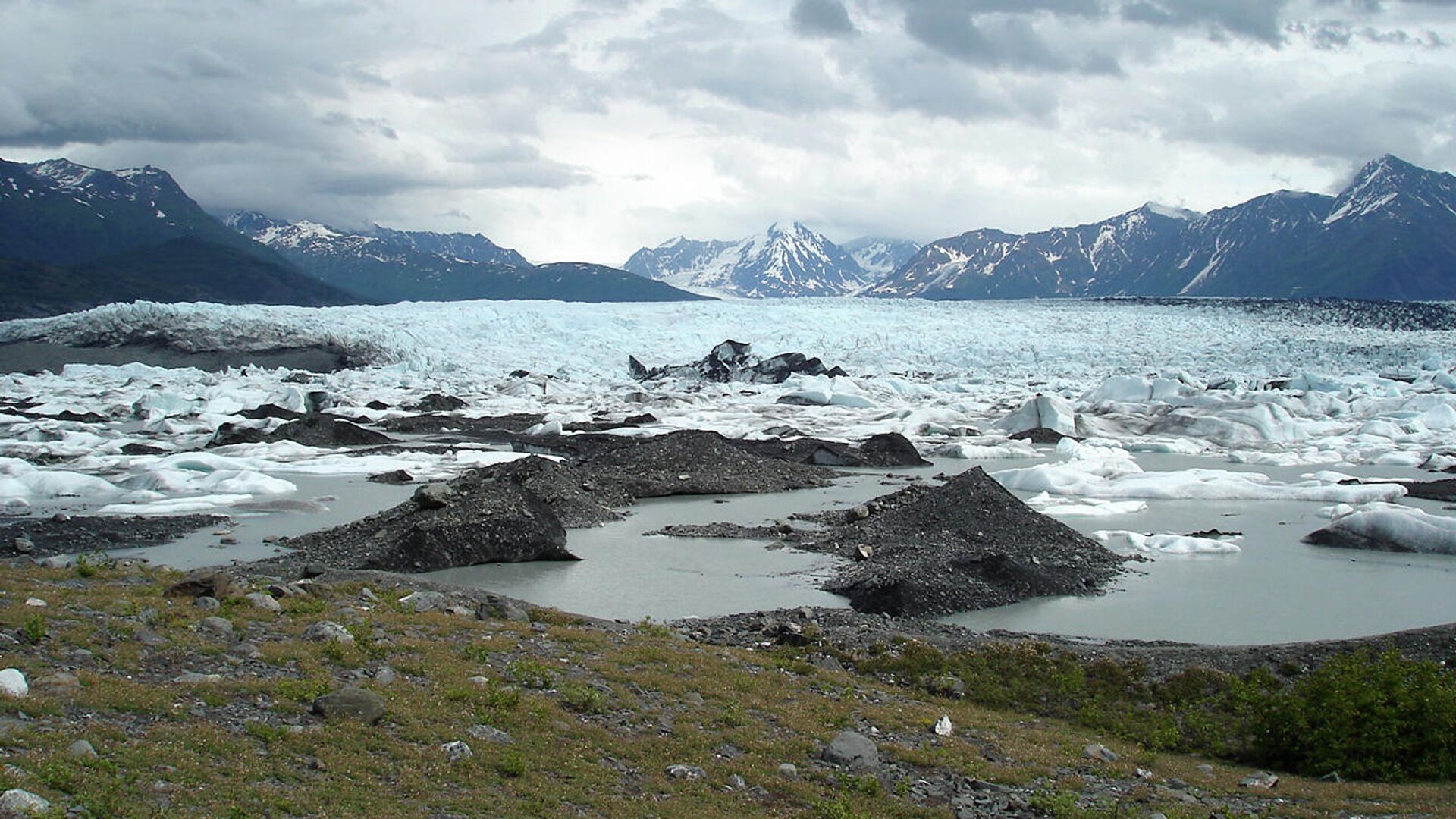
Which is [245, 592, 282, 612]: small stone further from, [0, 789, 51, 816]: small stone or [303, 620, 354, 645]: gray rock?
[0, 789, 51, 816]: small stone

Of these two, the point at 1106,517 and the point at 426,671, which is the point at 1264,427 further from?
the point at 426,671

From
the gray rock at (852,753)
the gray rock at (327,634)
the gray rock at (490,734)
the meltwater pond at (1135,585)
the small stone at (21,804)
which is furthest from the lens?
the meltwater pond at (1135,585)

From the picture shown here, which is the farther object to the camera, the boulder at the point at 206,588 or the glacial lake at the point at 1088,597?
the glacial lake at the point at 1088,597

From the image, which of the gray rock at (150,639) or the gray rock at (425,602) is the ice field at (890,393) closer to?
the gray rock at (425,602)

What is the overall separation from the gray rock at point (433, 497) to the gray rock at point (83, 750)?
1150 centimetres

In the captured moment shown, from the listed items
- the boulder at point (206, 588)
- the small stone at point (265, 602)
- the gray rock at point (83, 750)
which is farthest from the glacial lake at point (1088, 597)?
the gray rock at point (83, 750)

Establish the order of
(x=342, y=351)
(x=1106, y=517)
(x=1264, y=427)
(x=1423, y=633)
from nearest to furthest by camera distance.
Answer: (x=1423, y=633), (x=1106, y=517), (x=1264, y=427), (x=342, y=351)

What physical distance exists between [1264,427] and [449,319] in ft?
140

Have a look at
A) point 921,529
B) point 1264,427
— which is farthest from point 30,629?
point 1264,427

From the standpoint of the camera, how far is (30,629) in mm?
6738

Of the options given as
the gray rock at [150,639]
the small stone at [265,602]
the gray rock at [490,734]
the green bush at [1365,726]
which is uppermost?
the gray rock at [150,639]

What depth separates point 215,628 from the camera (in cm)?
791

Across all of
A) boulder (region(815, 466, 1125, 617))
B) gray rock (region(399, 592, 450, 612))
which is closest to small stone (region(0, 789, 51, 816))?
gray rock (region(399, 592, 450, 612))

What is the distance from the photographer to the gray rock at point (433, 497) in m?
16.6
